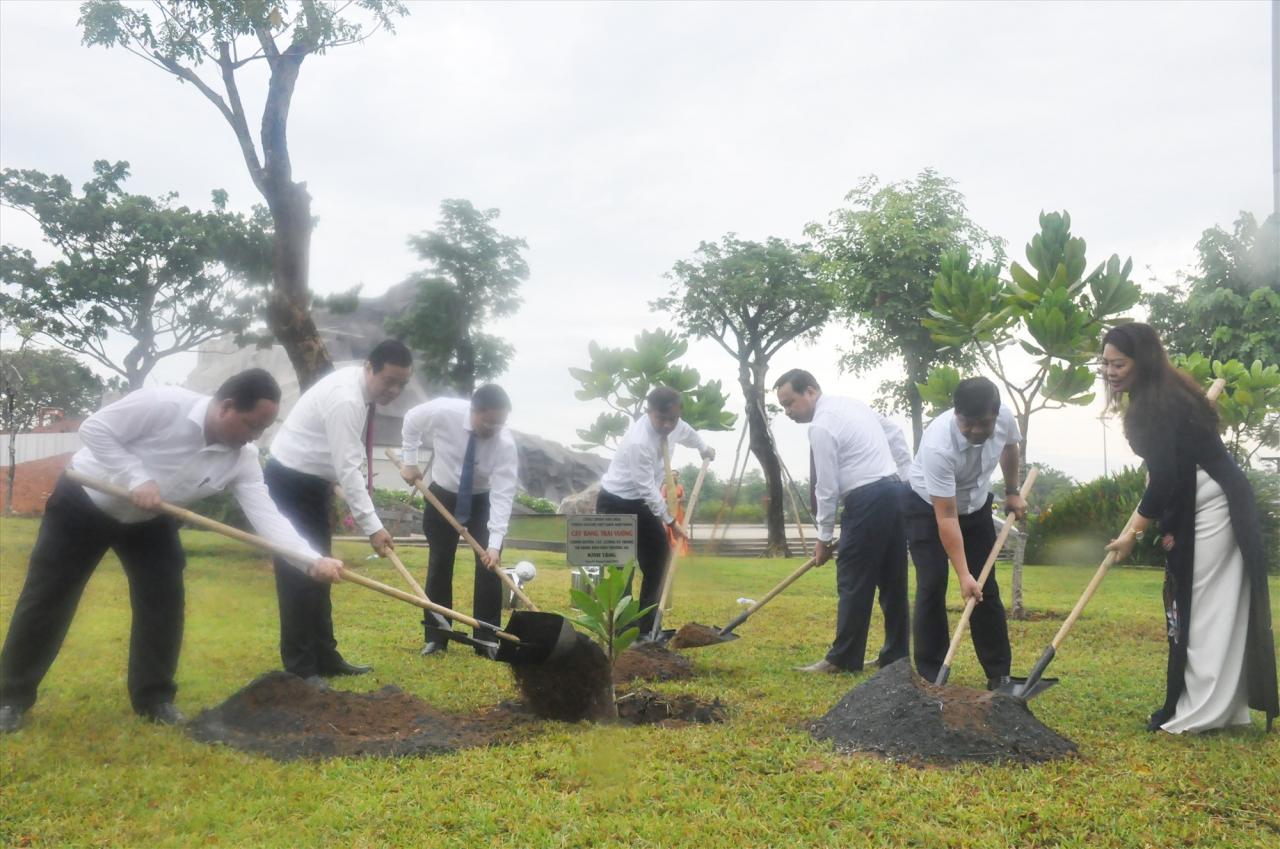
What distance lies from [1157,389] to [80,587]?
15.2 feet

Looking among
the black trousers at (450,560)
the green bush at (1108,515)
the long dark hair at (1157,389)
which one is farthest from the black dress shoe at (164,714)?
the green bush at (1108,515)

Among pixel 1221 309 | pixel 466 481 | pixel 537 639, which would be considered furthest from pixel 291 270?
pixel 1221 309

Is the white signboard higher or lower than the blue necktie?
lower

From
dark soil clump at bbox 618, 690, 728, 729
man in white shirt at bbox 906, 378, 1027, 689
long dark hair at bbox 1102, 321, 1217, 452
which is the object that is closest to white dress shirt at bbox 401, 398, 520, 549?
dark soil clump at bbox 618, 690, 728, 729

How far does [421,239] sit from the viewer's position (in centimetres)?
327

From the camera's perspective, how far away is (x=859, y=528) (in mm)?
5949

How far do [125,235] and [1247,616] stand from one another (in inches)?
244

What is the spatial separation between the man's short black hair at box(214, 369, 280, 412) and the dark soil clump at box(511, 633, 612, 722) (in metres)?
1.65

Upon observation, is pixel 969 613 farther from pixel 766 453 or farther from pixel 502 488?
pixel 766 453

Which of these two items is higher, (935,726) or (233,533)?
(233,533)

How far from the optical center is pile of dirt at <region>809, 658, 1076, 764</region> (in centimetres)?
389

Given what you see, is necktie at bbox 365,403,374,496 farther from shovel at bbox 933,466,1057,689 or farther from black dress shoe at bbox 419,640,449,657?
shovel at bbox 933,466,1057,689

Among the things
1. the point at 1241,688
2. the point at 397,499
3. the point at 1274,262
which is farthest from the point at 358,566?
the point at 397,499

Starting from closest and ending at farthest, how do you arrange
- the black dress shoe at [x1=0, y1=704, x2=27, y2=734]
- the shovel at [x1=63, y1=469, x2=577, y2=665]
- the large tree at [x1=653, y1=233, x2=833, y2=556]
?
1. the black dress shoe at [x1=0, y1=704, x2=27, y2=734]
2. the shovel at [x1=63, y1=469, x2=577, y2=665]
3. the large tree at [x1=653, y1=233, x2=833, y2=556]
